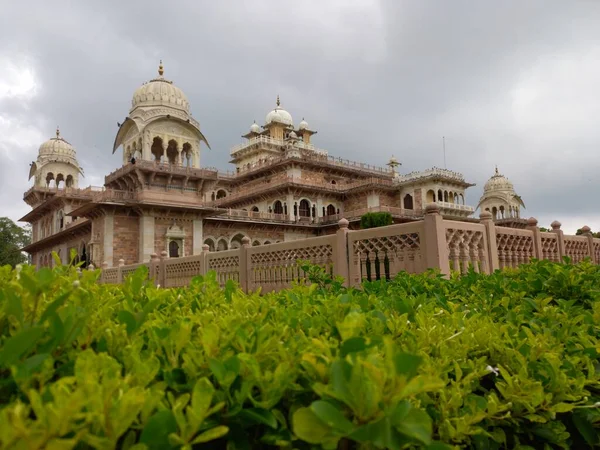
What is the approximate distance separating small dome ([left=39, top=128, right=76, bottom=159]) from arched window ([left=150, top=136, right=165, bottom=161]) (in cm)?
1019

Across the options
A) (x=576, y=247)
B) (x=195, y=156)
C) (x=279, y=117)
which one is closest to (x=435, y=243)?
(x=576, y=247)

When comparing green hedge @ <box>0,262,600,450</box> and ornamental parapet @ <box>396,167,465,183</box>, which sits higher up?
ornamental parapet @ <box>396,167,465,183</box>

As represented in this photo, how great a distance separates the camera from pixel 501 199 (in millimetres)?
36812

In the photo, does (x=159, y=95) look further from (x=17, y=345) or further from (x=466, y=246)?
(x=17, y=345)

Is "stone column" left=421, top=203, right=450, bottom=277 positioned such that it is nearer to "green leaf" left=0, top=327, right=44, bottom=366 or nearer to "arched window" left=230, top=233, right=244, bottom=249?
"green leaf" left=0, top=327, right=44, bottom=366

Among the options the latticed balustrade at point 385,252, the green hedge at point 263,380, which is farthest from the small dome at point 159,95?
the green hedge at point 263,380

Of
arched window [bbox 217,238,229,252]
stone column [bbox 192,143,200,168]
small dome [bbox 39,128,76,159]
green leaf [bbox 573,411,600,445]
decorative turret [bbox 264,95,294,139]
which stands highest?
decorative turret [bbox 264,95,294,139]

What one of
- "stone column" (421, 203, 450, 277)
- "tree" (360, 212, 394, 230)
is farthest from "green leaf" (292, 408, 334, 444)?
"tree" (360, 212, 394, 230)

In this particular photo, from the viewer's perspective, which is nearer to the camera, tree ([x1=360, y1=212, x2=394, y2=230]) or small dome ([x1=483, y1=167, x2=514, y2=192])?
tree ([x1=360, y1=212, x2=394, y2=230])

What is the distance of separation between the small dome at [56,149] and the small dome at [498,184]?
32421 mm

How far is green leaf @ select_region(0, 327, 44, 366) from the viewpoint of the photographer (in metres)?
0.72

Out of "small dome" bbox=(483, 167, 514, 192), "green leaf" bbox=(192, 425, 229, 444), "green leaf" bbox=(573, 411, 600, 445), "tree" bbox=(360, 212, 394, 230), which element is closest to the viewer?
"green leaf" bbox=(192, 425, 229, 444)

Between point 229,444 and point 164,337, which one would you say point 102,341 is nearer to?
point 164,337

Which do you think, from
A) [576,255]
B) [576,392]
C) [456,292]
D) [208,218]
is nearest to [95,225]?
[208,218]
